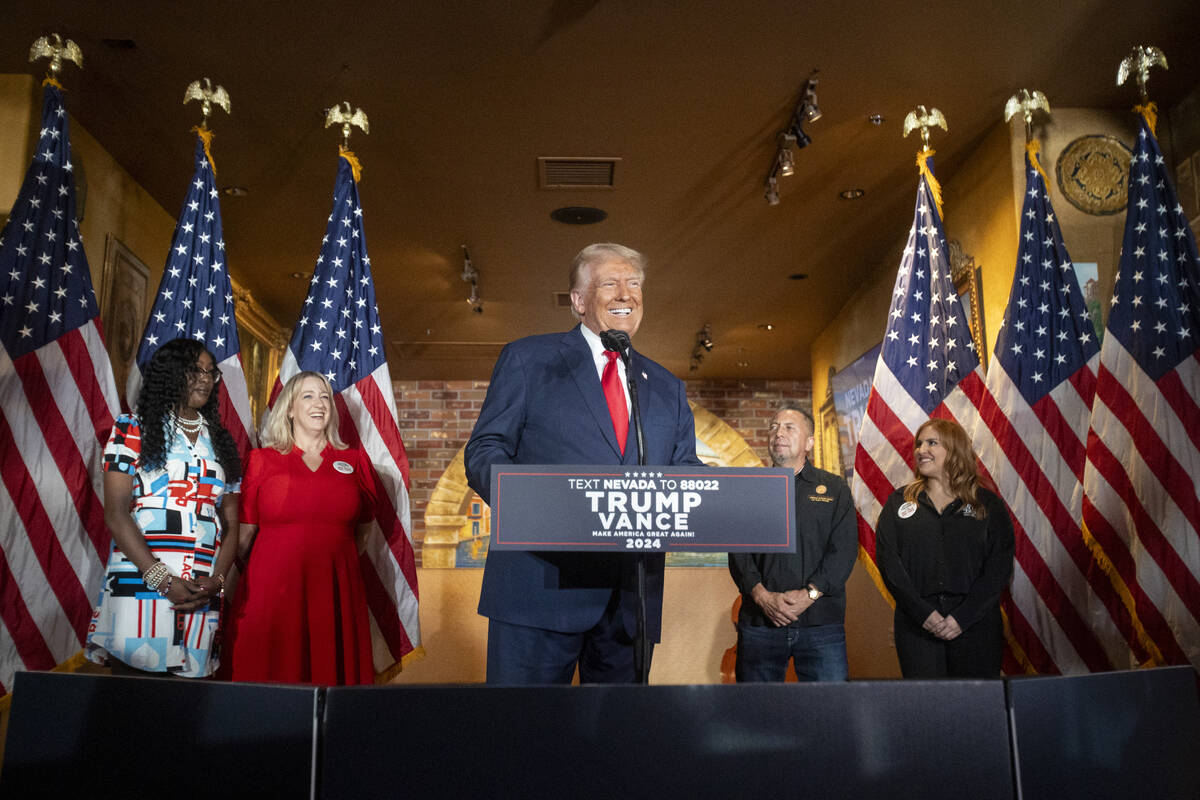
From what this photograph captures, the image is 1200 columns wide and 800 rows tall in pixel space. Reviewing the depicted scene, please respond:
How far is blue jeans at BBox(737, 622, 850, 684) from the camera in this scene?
3.00 m

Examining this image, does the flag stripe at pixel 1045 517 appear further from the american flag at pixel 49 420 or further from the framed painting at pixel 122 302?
the framed painting at pixel 122 302

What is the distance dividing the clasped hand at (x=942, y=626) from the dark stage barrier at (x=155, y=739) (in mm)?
2539

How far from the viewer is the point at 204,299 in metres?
3.62

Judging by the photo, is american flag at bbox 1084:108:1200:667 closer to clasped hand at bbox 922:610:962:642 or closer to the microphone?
clasped hand at bbox 922:610:962:642

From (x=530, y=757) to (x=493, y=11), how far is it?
311 cm

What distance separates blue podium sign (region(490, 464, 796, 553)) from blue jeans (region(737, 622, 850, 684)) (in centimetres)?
193

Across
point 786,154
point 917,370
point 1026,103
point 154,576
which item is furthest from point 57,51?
point 1026,103

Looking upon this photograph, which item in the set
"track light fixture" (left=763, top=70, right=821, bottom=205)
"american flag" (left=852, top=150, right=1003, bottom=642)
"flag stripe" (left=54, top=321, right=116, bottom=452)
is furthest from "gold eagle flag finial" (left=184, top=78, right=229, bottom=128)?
"american flag" (left=852, top=150, right=1003, bottom=642)

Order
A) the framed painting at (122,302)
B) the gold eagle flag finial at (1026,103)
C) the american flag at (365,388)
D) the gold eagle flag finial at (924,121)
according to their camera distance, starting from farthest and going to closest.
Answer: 1. the framed painting at (122,302)
2. the gold eagle flag finial at (924,121)
3. the gold eagle flag finial at (1026,103)
4. the american flag at (365,388)

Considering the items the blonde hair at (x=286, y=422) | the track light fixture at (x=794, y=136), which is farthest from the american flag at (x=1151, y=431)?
the blonde hair at (x=286, y=422)

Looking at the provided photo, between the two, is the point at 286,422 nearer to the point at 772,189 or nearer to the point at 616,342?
the point at 616,342

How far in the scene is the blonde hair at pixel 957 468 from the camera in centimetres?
322

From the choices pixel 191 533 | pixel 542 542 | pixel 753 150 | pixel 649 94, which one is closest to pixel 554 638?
pixel 542 542

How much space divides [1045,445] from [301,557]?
2.72 metres
